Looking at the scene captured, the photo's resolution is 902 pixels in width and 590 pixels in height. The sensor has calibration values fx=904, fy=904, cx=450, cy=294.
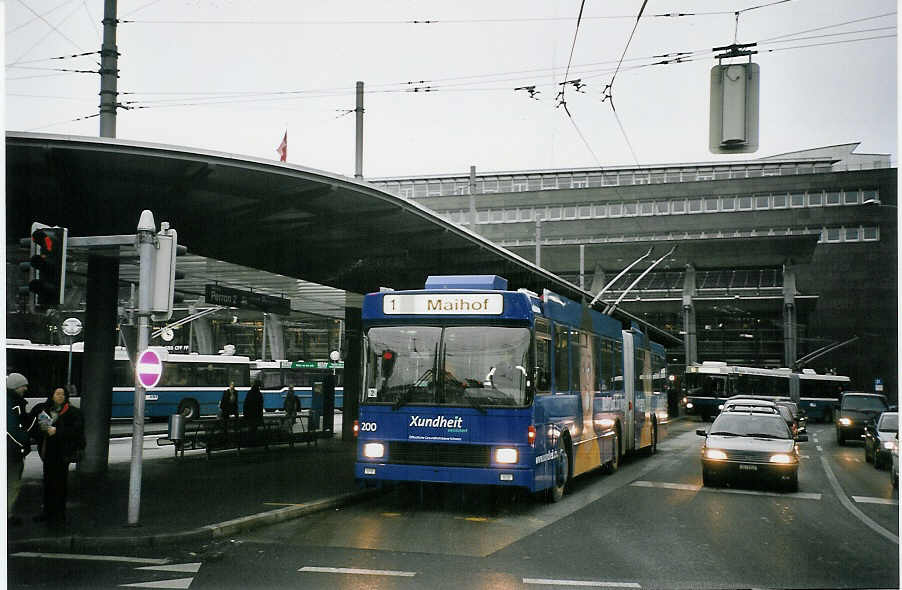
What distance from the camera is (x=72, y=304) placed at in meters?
34.8

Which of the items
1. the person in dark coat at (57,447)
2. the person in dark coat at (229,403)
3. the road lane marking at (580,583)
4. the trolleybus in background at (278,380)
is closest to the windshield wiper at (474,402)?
the road lane marking at (580,583)

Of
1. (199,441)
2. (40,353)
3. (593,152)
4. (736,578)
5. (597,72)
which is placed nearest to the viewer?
(736,578)

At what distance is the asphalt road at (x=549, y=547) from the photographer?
8422mm

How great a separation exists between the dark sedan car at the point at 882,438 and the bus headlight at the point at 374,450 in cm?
1233

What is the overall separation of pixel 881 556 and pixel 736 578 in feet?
7.92

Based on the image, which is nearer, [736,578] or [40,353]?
[736,578]

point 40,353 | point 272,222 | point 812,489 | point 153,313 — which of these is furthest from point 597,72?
point 40,353

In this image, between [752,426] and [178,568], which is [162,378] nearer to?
[752,426]

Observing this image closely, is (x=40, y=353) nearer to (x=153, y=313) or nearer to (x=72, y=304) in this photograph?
(x=72, y=304)

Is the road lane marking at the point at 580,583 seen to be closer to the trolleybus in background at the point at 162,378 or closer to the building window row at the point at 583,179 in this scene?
the trolleybus in background at the point at 162,378

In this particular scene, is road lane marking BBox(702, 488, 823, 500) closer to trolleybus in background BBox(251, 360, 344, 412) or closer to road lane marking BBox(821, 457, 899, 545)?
road lane marking BBox(821, 457, 899, 545)

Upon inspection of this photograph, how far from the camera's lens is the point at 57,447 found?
1118 centimetres

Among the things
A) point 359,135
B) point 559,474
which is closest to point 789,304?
point 359,135

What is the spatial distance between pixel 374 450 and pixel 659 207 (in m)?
63.8
